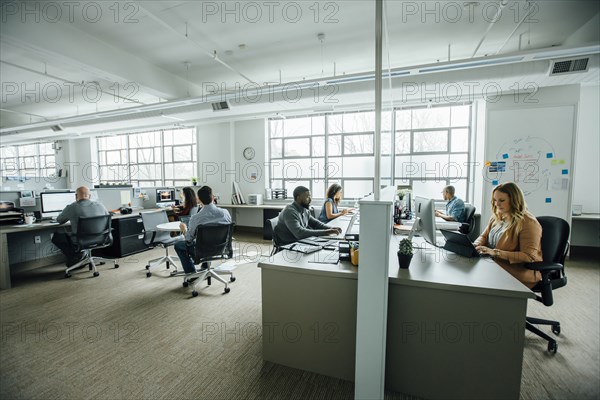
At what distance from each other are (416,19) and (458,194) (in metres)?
3.52

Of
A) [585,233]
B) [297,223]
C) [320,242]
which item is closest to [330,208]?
[297,223]

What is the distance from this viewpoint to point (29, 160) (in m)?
10.6

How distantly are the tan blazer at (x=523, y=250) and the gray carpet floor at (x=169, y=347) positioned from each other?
2.01 ft

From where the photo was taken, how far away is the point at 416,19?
3344 millimetres

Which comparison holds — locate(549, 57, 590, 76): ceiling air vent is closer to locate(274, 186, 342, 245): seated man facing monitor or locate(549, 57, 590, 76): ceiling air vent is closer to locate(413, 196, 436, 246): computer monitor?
locate(413, 196, 436, 246): computer monitor

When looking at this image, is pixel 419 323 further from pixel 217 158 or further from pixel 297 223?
pixel 217 158

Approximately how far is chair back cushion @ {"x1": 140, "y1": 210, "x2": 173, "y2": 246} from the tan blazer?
12.9ft

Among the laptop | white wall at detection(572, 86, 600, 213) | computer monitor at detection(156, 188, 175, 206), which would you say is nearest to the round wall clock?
computer monitor at detection(156, 188, 175, 206)

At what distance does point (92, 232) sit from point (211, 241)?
1.93 metres

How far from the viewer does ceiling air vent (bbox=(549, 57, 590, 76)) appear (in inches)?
128

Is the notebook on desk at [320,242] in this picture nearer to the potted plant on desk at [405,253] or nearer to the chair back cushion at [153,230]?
the potted plant on desk at [405,253]

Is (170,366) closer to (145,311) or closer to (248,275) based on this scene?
(145,311)

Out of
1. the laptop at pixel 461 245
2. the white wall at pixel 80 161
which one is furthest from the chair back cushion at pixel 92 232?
the white wall at pixel 80 161

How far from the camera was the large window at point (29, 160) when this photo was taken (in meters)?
10.1
